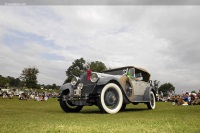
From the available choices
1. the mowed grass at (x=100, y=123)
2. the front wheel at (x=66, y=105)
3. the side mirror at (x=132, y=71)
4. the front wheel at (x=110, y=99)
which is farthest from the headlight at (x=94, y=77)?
the side mirror at (x=132, y=71)

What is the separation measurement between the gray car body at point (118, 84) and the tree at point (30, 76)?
76812 mm

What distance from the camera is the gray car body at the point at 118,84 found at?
28.1ft

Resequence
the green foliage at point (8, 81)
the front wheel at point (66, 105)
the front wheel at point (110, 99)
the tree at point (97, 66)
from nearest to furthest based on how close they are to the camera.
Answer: the front wheel at point (110, 99)
the front wheel at point (66, 105)
the tree at point (97, 66)
the green foliage at point (8, 81)

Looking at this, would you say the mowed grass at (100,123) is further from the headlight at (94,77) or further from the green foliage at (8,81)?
the green foliage at (8,81)

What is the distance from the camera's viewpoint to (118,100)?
8.84m

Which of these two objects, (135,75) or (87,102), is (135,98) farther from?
(87,102)

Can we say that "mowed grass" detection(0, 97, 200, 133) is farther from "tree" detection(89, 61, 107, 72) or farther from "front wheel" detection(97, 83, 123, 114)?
"tree" detection(89, 61, 107, 72)

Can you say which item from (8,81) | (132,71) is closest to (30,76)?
(8,81)

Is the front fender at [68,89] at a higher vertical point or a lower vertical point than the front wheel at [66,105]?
higher

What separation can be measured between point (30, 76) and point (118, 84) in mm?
86022

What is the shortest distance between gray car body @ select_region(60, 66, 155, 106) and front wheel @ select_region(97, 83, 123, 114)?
17 centimetres

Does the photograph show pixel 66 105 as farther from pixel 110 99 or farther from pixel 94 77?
pixel 110 99

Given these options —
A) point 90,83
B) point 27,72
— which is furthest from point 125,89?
point 27,72

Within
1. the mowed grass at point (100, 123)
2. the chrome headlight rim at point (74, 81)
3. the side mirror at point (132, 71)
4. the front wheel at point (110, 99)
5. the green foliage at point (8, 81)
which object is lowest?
the mowed grass at point (100, 123)
